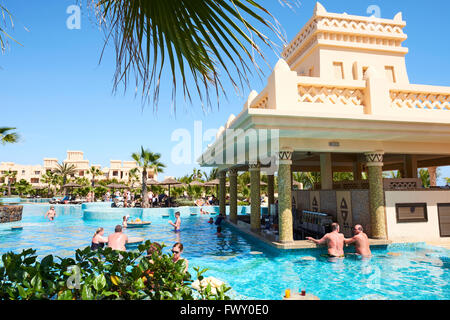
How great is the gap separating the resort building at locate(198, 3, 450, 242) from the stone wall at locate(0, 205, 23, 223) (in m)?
14.9

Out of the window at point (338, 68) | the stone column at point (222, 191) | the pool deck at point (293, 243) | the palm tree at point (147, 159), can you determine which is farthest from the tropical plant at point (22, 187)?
the window at point (338, 68)

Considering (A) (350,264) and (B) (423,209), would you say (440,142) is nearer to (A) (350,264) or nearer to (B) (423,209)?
(B) (423,209)

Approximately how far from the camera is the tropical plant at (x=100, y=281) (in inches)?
106

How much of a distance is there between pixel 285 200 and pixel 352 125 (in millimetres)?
3215

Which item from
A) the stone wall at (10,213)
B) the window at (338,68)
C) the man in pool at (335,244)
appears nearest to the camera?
the man in pool at (335,244)

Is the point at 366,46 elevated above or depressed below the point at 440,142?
above

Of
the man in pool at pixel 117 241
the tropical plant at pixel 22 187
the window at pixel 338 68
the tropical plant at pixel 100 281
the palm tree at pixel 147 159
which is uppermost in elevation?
the window at pixel 338 68

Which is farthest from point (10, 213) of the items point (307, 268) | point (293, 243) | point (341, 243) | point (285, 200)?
point (341, 243)

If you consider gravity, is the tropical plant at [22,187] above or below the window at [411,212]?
above

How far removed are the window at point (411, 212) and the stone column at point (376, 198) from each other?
725 millimetres

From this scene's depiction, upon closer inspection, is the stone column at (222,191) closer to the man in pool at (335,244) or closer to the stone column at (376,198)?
the stone column at (376,198)

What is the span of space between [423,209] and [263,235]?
623 cm
